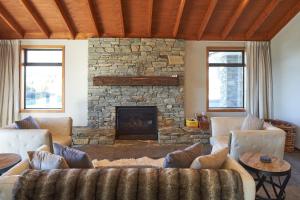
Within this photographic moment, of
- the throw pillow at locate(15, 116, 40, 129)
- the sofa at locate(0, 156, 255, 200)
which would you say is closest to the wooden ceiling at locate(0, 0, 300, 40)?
the throw pillow at locate(15, 116, 40, 129)

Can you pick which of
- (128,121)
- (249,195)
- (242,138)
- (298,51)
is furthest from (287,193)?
(128,121)

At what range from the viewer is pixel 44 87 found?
224 inches

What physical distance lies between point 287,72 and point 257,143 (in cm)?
264

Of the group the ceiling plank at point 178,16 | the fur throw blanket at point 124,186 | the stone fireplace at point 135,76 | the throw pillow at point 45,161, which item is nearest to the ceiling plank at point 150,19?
the stone fireplace at point 135,76

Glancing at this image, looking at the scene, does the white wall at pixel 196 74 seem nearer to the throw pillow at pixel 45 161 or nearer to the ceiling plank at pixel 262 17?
the ceiling plank at pixel 262 17

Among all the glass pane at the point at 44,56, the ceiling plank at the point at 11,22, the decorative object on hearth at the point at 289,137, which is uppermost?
the ceiling plank at the point at 11,22

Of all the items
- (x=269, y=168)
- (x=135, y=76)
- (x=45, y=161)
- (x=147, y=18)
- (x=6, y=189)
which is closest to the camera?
(x=6, y=189)

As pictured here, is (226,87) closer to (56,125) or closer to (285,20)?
(285,20)

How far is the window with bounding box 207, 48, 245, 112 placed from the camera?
5770 mm

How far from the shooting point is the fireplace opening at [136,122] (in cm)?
554

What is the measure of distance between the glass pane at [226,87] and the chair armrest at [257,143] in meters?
2.63

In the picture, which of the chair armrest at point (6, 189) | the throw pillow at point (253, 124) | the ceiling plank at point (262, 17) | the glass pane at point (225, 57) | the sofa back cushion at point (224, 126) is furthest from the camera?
the glass pane at point (225, 57)

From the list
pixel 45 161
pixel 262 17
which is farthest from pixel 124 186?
pixel 262 17

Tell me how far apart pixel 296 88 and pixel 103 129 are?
14.6 feet
